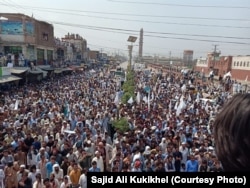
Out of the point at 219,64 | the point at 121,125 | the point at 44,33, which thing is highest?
the point at 44,33

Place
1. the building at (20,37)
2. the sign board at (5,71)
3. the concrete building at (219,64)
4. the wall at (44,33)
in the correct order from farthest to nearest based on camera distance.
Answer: the concrete building at (219,64)
the wall at (44,33)
the building at (20,37)
the sign board at (5,71)

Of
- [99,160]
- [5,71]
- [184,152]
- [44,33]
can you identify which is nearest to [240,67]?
[44,33]

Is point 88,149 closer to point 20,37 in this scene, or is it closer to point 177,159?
point 177,159

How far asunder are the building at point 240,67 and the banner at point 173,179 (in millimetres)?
50112

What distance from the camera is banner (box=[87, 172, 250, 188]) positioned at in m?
1.42

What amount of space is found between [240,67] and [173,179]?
56.8 meters

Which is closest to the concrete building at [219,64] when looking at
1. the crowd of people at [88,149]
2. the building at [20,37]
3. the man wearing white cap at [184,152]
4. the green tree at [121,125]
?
the building at [20,37]

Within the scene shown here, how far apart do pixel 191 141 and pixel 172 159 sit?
9.11 feet

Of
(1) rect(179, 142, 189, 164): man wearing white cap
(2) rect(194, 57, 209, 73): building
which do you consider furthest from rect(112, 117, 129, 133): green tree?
(2) rect(194, 57, 209, 73): building

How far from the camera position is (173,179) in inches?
66.9

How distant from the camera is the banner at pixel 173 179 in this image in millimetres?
1424

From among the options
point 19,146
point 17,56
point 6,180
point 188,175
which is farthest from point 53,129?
point 17,56

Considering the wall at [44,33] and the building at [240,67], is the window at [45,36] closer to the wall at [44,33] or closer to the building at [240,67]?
the wall at [44,33]

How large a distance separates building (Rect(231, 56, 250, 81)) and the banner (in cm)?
5011
